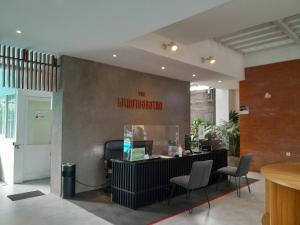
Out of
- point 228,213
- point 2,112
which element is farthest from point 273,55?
point 2,112

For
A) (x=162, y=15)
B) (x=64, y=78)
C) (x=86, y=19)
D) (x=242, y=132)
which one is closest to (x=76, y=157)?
(x=64, y=78)

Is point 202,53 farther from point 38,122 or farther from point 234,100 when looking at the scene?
point 234,100

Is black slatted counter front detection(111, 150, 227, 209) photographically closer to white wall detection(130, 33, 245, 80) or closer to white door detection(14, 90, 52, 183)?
white wall detection(130, 33, 245, 80)

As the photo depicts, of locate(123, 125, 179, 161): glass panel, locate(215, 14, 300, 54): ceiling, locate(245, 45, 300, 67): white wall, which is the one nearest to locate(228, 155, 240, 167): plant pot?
locate(245, 45, 300, 67): white wall

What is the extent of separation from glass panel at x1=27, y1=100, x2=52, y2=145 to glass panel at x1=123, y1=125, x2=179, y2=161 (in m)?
2.89

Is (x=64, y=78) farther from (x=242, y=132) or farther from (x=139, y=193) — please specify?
(x=242, y=132)

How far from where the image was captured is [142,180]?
411cm

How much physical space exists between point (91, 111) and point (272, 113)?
17.5 feet

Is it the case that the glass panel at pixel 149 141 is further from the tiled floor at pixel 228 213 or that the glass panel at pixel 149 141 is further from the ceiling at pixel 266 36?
the ceiling at pixel 266 36

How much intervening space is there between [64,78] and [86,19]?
189cm

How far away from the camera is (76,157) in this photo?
16.2 feet

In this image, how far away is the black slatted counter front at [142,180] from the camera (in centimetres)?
403

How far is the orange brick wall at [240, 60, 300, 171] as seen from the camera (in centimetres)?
669

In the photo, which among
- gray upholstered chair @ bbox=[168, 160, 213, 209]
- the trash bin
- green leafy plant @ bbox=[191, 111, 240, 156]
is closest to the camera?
gray upholstered chair @ bbox=[168, 160, 213, 209]
